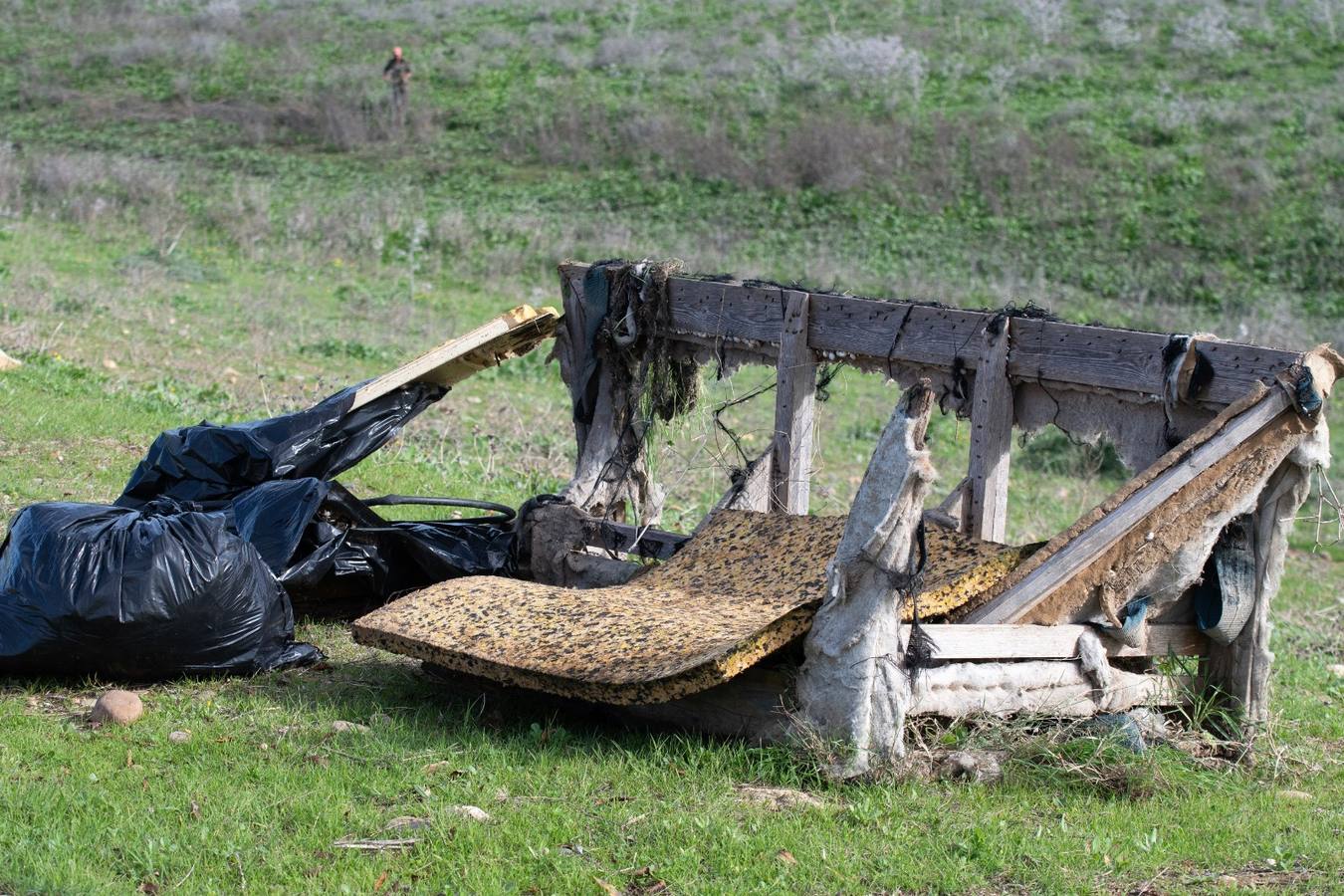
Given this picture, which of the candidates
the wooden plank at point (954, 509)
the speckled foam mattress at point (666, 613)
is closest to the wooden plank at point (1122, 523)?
the speckled foam mattress at point (666, 613)

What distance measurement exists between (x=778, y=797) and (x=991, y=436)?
1959 mm

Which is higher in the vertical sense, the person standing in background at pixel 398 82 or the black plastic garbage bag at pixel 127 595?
the person standing in background at pixel 398 82

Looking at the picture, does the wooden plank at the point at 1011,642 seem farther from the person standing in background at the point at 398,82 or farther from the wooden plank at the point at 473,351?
the person standing in background at the point at 398,82

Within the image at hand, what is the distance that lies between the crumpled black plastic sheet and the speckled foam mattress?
55cm

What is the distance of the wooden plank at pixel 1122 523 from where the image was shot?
15.9ft

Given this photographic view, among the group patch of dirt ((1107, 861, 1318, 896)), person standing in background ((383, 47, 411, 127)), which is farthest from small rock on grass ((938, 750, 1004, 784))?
person standing in background ((383, 47, 411, 127))

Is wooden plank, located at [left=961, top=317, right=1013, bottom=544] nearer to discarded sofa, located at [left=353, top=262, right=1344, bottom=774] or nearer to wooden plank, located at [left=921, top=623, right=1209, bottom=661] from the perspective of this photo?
discarded sofa, located at [left=353, top=262, right=1344, bottom=774]

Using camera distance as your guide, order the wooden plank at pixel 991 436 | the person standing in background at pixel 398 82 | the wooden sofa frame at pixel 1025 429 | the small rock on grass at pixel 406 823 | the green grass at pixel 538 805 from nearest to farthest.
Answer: the green grass at pixel 538 805
the small rock on grass at pixel 406 823
the wooden sofa frame at pixel 1025 429
the wooden plank at pixel 991 436
the person standing in background at pixel 398 82

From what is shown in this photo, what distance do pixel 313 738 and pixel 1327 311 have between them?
63.9ft

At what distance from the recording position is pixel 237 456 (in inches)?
261

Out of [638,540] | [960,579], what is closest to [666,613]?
[960,579]

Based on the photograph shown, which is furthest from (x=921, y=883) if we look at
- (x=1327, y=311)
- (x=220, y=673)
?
(x=1327, y=311)

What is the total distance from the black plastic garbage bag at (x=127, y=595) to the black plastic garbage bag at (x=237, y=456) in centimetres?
97

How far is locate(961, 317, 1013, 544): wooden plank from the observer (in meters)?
5.66
